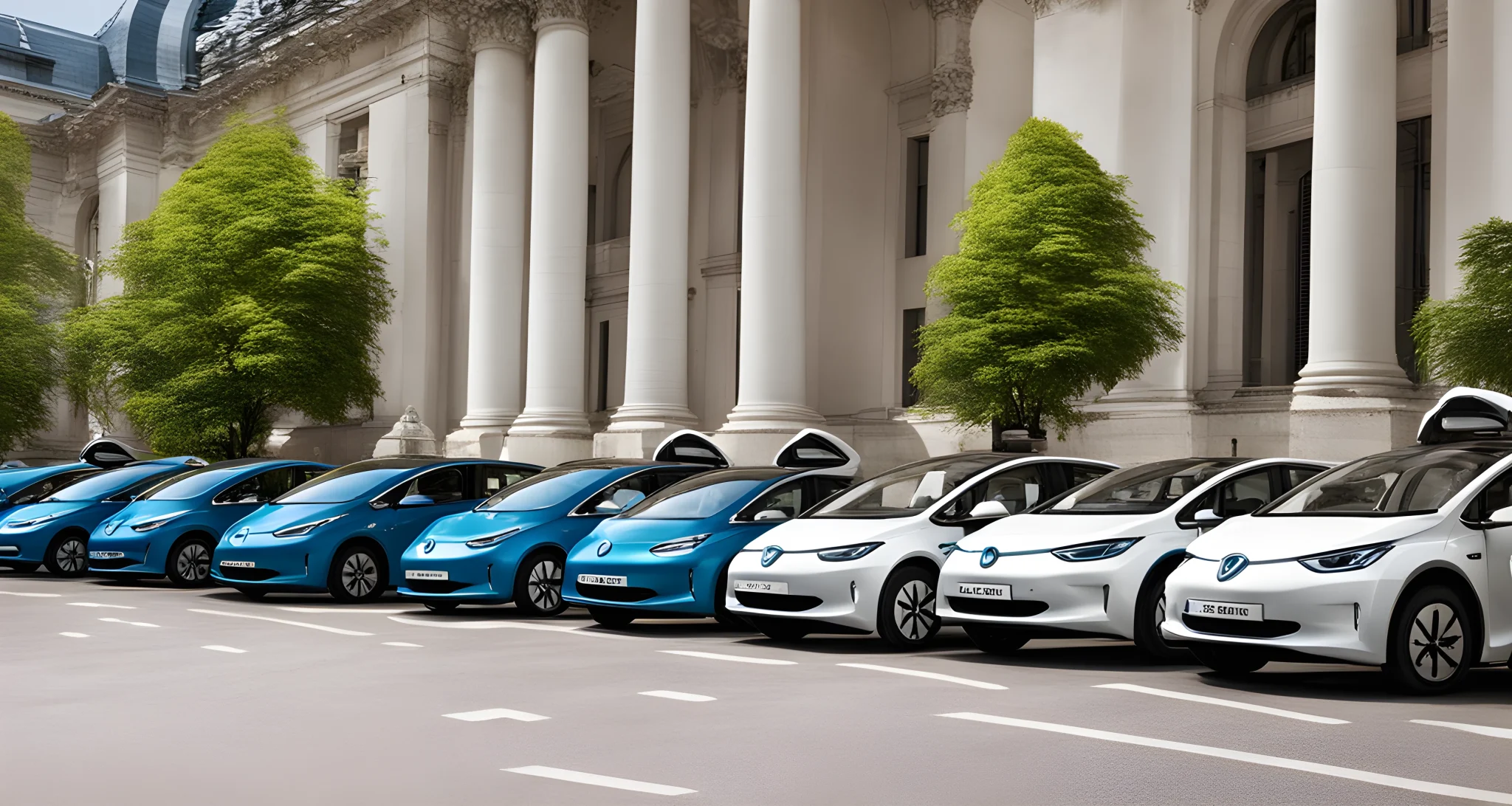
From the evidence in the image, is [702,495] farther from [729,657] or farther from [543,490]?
[729,657]

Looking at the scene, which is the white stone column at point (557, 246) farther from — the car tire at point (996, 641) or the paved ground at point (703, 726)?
the car tire at point (996, 641)

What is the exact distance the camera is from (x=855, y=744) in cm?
730

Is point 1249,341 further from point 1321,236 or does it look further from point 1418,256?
point 1321,236

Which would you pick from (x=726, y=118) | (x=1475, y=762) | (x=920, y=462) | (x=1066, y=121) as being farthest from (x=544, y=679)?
(x=726, y=118)

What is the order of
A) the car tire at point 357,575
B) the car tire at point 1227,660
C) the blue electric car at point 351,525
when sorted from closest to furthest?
1. the car tire at point 1227,660
2. the blue electric car at point 351,525
3. the car tire at point 357,575

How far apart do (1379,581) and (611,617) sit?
23.9 ft

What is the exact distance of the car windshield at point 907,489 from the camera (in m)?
12.5

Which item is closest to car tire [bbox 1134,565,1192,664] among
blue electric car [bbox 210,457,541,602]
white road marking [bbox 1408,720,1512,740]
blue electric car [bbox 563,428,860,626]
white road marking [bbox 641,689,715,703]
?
white road marking [bbox 1408,720,1512,740]

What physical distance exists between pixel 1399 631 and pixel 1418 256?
18370 millimetres

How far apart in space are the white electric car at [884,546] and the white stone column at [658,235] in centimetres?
1775

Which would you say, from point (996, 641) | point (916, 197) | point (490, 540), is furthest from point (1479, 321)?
point (916, 197)

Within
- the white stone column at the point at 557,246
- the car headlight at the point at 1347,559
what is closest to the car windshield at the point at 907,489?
the car headlight at the point at 1347,559

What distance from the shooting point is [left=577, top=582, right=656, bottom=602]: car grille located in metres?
13.1

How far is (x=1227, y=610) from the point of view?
9227mm
